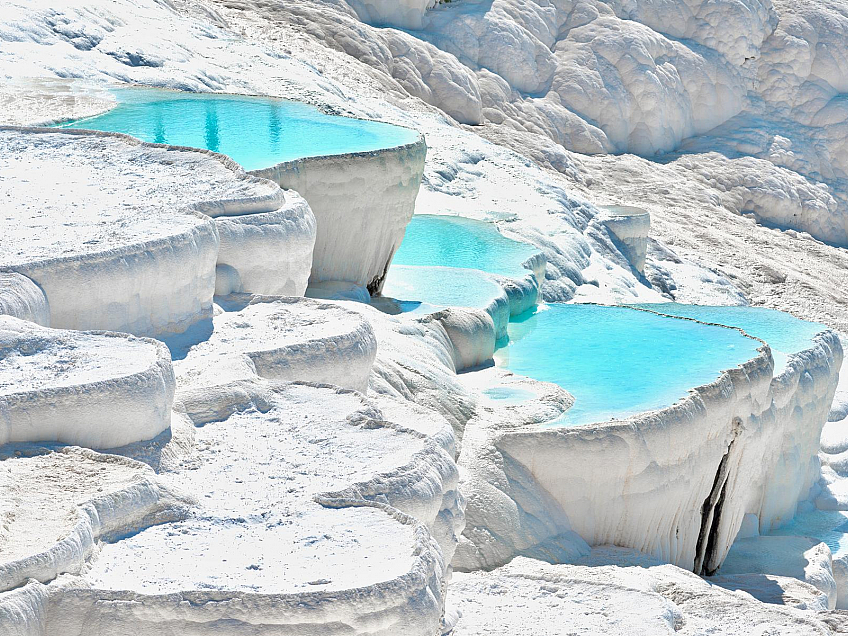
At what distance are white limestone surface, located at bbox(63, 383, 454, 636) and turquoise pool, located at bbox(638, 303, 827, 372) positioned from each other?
4741 mm

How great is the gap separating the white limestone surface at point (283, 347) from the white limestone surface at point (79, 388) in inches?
14.7

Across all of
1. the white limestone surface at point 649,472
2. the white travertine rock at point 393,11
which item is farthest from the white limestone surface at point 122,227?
the white travertine rock at point 393,11

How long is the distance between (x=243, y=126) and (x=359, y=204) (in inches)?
53.0

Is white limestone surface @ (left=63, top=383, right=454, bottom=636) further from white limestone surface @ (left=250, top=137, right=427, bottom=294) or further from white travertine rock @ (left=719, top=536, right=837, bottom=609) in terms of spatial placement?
white travertine rock @ (left=719, top=536, right=837, bottom=609)

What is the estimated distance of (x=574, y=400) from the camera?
21.7ft

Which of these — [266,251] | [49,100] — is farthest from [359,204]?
[49,100]

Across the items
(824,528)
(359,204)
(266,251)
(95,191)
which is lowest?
(824,528)

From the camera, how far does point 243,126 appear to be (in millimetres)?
8328

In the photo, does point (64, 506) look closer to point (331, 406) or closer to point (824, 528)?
point (331, 406)

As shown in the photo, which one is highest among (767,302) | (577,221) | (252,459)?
(252,459)

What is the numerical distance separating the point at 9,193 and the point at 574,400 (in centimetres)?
340

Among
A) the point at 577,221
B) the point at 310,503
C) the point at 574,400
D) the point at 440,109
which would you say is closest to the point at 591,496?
A: the point at 574,400

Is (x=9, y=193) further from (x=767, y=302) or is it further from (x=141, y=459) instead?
(x=767, y=302)

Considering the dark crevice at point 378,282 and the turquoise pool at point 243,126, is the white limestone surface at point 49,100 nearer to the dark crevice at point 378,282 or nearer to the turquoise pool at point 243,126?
the turquoise pool at point 243,126
